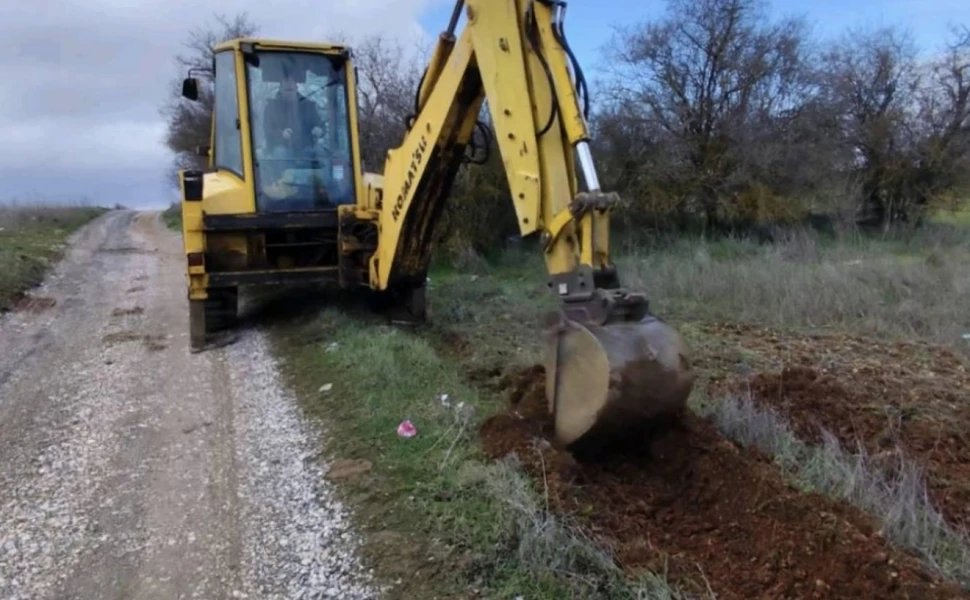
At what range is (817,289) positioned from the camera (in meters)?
9.94

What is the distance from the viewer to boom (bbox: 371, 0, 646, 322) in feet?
14.1

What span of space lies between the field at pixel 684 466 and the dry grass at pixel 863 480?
12mm

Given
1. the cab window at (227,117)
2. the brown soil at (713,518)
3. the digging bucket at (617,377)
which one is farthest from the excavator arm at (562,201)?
the cab window at (227,117)

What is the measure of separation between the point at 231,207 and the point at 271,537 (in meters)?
4.79

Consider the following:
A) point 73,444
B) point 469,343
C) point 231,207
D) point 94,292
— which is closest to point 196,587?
point 73,444

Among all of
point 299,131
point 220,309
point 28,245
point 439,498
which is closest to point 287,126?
point 299,131

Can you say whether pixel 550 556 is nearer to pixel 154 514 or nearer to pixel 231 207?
pixel 154 514

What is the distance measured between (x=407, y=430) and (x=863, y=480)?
2.41 metres

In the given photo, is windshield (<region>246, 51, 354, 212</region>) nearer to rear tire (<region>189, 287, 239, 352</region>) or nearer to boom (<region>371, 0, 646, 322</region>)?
rear tire (<region>189, 287, 239, 352</region>)

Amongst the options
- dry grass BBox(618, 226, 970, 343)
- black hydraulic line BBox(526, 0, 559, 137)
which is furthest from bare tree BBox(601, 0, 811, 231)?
black hydraulic line BBox(526, 0, 559, 137)

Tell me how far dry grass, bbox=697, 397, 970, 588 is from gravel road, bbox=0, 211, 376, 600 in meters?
2.19

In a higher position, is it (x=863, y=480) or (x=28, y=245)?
(x=28, y=245)

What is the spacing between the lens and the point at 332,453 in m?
4.86

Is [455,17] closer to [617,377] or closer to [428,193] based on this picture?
[428,193]
